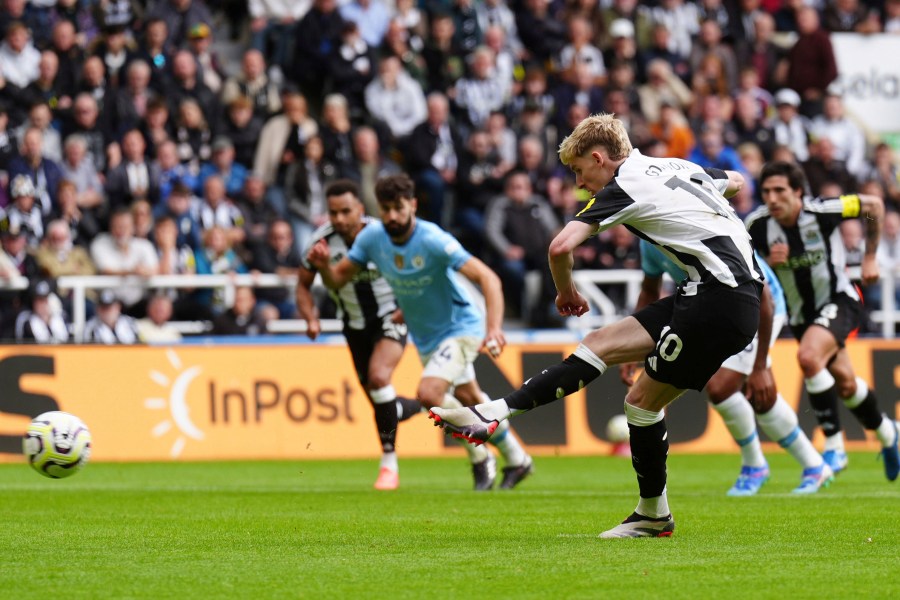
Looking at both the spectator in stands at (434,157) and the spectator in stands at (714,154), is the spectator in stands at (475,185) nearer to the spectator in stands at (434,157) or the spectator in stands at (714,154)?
the spectator in stands at (434,157)

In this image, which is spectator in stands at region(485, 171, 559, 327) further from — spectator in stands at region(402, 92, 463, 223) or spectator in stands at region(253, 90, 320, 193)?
spectator in stands at region(253, 90, 320, 193)

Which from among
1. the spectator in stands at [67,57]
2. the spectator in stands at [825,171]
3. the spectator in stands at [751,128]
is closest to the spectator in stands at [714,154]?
the spectator in stands at [751,128]

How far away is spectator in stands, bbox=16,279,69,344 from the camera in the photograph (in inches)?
675

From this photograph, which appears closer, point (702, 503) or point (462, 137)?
point (702, 503)

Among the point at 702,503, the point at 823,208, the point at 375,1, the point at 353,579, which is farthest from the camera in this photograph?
the point at 375,1

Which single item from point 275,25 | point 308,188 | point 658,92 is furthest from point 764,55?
point 308,188

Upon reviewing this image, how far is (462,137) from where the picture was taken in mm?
20781

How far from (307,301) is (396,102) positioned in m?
8.52

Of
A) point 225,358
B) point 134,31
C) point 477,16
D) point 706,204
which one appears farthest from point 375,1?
point 706,204

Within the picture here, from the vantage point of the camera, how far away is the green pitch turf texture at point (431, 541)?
625 cm

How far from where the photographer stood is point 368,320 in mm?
13094

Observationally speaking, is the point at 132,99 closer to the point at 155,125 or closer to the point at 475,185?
the point at 155,125

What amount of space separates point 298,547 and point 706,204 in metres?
2.66

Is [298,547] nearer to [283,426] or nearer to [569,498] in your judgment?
[569,498]
